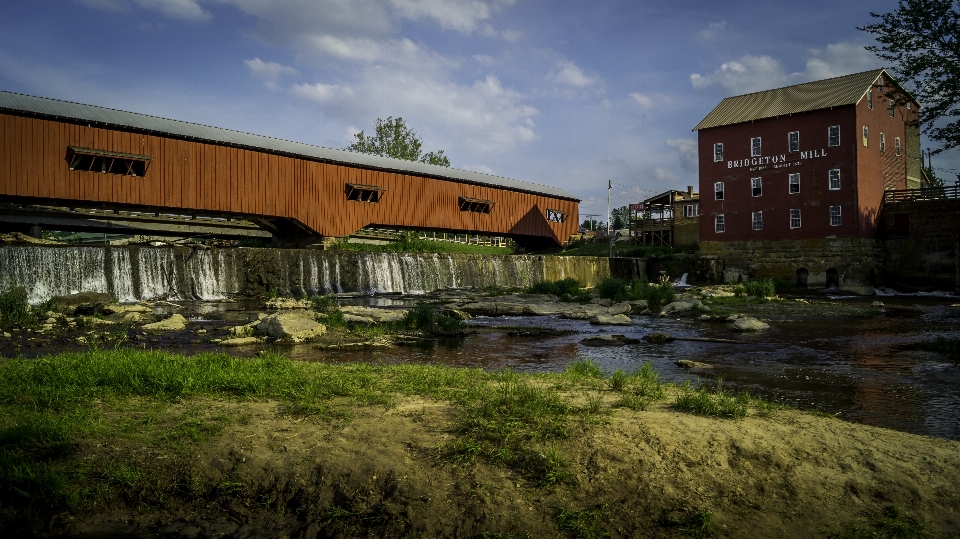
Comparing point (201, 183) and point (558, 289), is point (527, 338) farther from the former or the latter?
point (201, 183)

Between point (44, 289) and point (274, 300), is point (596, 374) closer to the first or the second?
A: point (274, 300)

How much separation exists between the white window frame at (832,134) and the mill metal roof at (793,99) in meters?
1.24

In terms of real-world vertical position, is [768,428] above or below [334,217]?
below

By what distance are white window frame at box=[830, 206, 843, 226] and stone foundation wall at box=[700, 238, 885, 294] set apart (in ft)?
3.26

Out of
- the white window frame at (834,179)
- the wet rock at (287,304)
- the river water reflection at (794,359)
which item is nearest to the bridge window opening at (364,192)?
the wet rock at (287,304)

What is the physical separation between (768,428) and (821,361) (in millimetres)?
Result: 7111

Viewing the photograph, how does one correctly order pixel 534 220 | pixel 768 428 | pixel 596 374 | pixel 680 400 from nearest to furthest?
pixel 768 428 < pixel 680 400 < pixel 596 374 < pixel 534 220

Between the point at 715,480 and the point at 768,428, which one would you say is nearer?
the point at 715,480

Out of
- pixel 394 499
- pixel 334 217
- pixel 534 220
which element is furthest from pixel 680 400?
pixel 534 220

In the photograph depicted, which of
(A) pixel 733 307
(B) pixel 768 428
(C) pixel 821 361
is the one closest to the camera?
(B) pixel 768 428

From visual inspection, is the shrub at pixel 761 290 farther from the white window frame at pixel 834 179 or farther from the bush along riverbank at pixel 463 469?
the bush along riverbank at pixel 463 469

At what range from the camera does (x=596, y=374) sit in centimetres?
784

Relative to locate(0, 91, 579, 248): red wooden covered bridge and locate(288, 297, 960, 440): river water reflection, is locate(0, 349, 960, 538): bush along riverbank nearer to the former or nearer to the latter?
locate(288, 297, 960, 440): river water reflection

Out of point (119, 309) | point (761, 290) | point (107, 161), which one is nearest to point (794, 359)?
point (119, 309)
